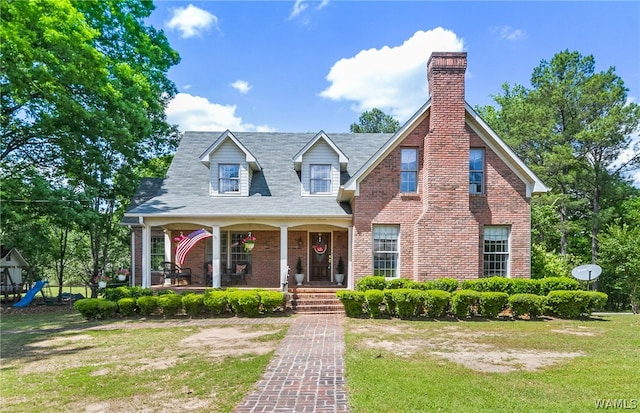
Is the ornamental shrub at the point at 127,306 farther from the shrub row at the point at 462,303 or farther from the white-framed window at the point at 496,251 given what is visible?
the white-framed window at the point at 496,251

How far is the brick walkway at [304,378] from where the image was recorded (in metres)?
5.19

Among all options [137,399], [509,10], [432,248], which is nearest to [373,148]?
[432,248]

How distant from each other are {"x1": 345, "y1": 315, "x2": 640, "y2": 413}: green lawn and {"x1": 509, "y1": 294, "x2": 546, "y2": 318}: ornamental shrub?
1079 mm

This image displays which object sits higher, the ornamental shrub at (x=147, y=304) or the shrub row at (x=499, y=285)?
the shrub row at (x=499, y=285)

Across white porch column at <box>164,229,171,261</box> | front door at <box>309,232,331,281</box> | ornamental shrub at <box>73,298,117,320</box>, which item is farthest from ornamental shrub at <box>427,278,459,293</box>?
white porch column at <box>164,229,171,261</box>

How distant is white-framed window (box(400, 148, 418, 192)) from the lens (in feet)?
47.2

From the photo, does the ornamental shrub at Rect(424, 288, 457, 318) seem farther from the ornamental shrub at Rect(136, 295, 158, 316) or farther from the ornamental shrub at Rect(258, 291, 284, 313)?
the ornamental shrub at Rect(136, 295, 158, 316)

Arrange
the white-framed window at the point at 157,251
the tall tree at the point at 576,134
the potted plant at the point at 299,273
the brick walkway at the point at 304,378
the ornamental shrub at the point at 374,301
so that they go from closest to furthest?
the brick walkway at the point at 304,378 < the ornamental shrub at the point at 374,301 < the potted plant at the point at 299,273 < the white-framed window at the point at 157,251 < the tall tree at the point at 576,134

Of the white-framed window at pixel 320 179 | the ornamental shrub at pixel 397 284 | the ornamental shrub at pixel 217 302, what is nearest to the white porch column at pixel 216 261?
the ornamental shrub at pixel 217 302

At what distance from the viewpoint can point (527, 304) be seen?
39.3ft

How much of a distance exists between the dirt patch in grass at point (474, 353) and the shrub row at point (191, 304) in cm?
468

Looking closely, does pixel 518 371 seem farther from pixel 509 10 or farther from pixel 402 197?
pixel 509 10

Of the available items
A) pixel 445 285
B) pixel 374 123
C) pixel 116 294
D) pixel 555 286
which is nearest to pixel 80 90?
pixel 116 294

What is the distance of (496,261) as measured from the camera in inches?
555
